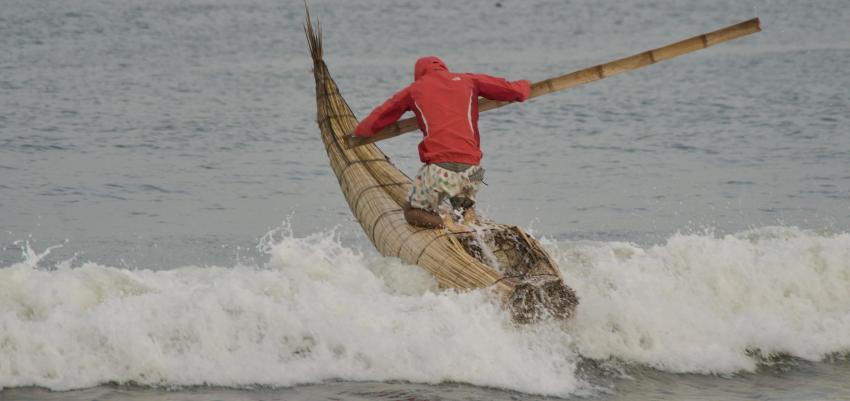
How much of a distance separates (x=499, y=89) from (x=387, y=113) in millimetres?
761

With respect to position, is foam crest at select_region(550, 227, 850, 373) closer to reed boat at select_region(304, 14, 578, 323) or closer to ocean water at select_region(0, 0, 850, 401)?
ocean water at select_region(0, 0, 850, 401)

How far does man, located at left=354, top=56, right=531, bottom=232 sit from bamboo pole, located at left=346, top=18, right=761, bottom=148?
21cm

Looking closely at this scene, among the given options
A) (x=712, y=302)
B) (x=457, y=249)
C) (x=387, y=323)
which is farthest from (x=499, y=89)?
(x=712, y=302)

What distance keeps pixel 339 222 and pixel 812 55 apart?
15470 millimetres

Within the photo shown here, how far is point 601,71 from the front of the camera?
27.1ft

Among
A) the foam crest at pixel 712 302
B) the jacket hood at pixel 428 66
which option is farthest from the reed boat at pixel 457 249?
the jacket hood at pixel 428 66

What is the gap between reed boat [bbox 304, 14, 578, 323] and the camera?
22.8ft

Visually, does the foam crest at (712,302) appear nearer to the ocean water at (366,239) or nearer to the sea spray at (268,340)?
the ocean water at (366,239)

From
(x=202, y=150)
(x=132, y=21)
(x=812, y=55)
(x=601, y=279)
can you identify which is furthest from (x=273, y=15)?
(x=601, y=279)

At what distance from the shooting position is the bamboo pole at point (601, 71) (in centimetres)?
802

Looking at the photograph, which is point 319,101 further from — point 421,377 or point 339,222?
point 421,377

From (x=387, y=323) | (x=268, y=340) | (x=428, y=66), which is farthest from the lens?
(x=428, y=66)

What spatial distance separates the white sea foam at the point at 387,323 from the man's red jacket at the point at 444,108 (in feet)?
2.70

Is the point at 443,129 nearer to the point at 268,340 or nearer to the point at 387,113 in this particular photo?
the point at 387,113
